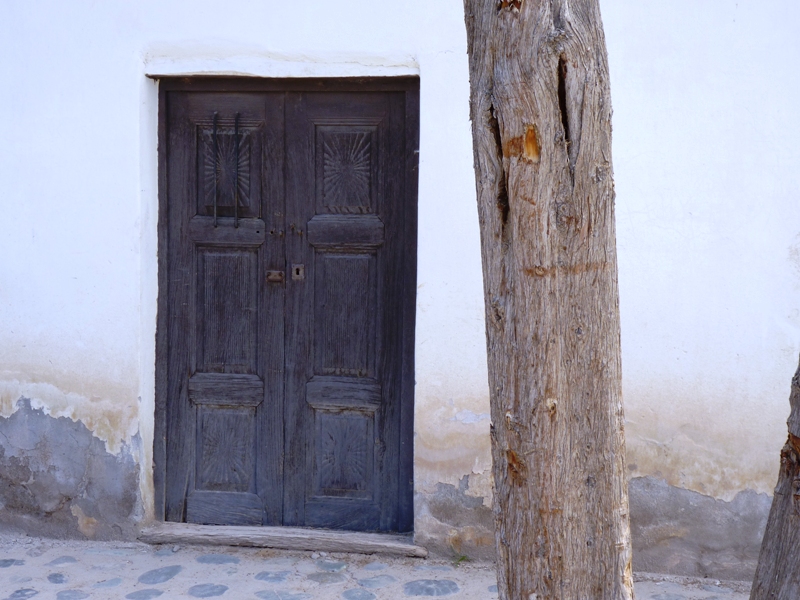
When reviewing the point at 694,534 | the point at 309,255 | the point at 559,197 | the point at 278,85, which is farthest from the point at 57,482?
the point at 559,197

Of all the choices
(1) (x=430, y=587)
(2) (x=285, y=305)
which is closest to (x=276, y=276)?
(2) (x=285, y=305)

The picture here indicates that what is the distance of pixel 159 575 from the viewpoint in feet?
12.1

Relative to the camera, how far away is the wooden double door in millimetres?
3959

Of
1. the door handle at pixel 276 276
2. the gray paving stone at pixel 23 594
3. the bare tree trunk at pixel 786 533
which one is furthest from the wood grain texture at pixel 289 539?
the bare tree trunk at pixel 786 533

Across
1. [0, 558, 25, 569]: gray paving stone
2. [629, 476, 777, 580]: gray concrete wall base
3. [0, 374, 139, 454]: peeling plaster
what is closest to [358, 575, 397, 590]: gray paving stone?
[629, 476, 777, 580]: gray concrete wall base

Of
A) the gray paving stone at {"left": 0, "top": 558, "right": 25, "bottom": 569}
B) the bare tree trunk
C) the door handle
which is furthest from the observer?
the door handle

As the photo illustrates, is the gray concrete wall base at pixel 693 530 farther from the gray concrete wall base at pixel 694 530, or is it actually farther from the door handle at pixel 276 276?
the door handle at pixel 276 276

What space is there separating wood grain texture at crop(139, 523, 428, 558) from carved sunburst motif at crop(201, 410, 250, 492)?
0.73ft

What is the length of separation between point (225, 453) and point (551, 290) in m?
2.81

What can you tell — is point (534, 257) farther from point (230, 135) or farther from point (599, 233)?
point (230, 135)

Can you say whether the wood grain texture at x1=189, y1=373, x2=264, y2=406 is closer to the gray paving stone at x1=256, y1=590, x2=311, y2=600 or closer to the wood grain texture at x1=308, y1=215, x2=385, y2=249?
the wood grain texture at x1=308, y1=215, x2=385, y2=249

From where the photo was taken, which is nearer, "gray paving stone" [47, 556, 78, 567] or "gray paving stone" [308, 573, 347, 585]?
"gray paving stone" [308, 573, 347, 585]

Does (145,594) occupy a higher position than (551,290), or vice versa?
(551,290)

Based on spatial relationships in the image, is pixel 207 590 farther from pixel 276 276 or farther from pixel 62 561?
pixel 276 276
